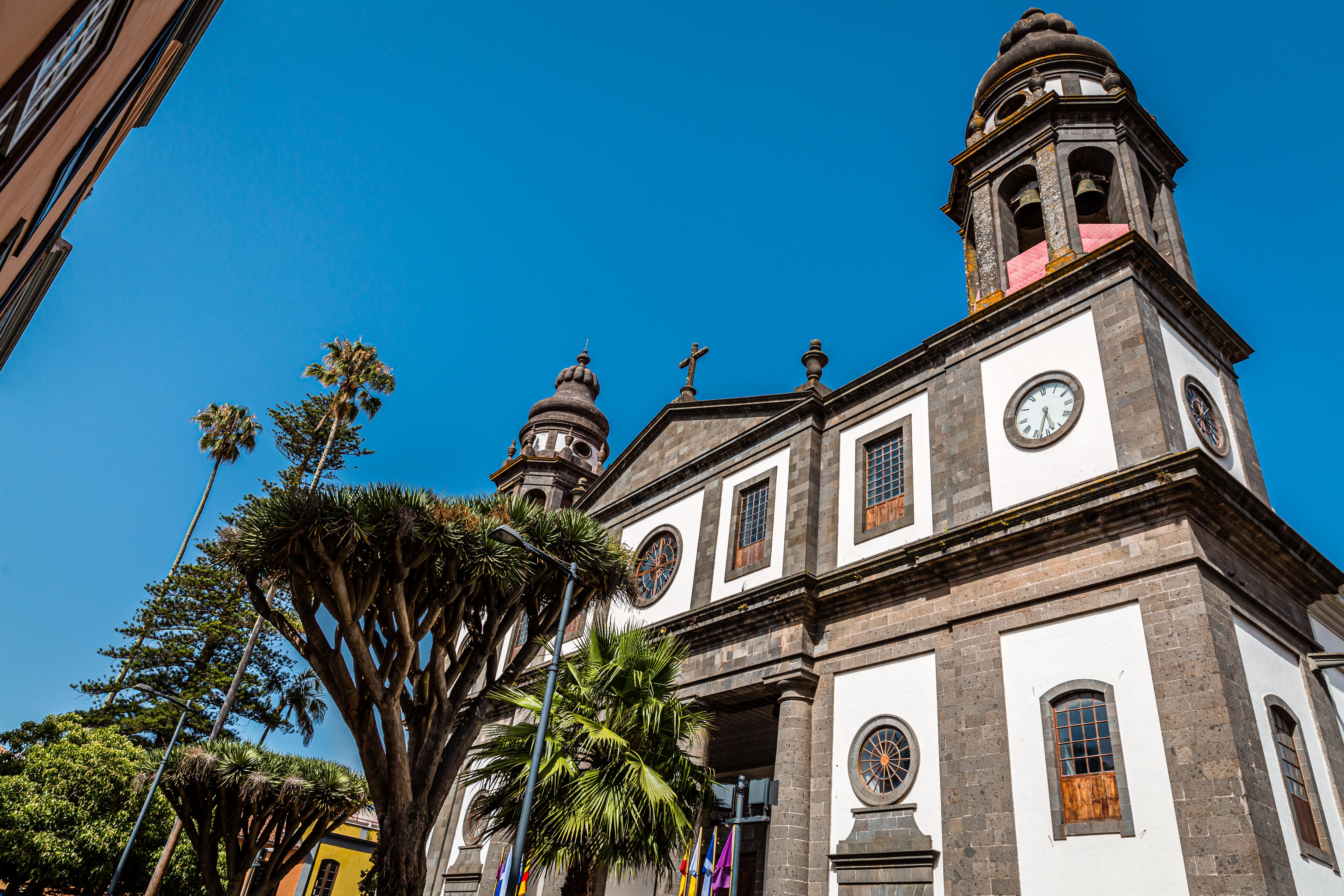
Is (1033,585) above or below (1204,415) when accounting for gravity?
below

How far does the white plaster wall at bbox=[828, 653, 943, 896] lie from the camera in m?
14.1

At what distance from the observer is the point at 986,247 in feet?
64.2

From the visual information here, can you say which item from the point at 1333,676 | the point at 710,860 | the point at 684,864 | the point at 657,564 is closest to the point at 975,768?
the point at 710,860

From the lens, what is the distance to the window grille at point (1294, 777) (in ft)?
39.6

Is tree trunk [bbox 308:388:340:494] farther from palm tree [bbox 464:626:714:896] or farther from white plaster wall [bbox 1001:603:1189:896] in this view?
white plaster wall [bbox 1001:603:1189:896]

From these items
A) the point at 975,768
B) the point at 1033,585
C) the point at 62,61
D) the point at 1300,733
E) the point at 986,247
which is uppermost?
the point at 986,247

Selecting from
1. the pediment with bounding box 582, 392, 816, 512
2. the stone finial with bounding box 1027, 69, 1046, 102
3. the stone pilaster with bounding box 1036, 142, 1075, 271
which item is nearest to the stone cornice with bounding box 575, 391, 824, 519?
the pediment with bounding box 582, 392, 816, 512

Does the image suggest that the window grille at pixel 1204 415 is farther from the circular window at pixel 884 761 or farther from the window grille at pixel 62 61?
the window grille at pixel 62 61

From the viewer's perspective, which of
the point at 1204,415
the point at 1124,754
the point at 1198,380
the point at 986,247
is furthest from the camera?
the point at 986,247

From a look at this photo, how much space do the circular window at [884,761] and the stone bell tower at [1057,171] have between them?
8.77 m

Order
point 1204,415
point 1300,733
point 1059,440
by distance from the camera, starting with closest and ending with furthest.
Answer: point 1300,733, point 1059,440, point 1204,415

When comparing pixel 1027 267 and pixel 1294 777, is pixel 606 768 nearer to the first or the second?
pixel 1294 777

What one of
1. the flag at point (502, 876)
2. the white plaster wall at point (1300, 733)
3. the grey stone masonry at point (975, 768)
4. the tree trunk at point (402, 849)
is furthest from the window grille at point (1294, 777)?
the flag at point (502, 876)

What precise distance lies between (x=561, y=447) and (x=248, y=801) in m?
16.2
